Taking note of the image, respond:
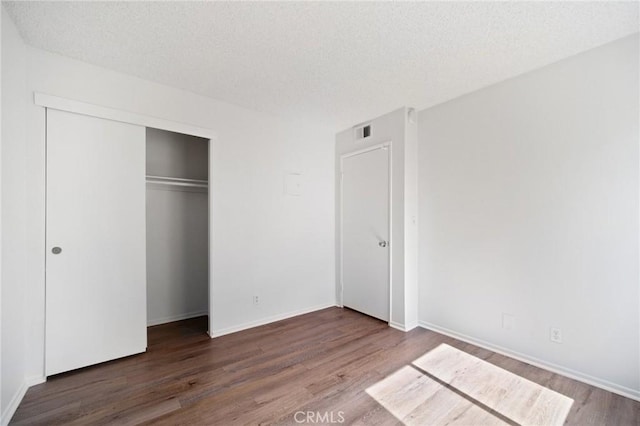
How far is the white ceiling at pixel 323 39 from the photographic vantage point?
1.76 metres

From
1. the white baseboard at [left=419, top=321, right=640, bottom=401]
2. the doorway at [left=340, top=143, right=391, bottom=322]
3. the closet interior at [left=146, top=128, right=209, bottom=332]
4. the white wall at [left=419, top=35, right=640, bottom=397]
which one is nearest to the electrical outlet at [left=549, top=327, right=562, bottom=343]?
the white wall at [left=419, top=35, right=640, bottom=397]

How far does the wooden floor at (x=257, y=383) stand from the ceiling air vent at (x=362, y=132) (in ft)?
8.02

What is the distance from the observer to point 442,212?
3.14m

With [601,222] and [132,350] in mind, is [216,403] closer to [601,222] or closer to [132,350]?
[132,350]

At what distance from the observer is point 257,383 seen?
2195 millimetres

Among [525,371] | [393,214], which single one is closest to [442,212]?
[393,214]

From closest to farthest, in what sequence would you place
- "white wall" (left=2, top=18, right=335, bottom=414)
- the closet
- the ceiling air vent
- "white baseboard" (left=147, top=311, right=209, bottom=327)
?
"white wall" (left=2, top=18, right=335, bottom=414)
the closet
"white baseboard" (left=147, top=311, right=209, bottom=327)
the ceiling air vent

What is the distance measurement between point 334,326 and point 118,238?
242 centimetres

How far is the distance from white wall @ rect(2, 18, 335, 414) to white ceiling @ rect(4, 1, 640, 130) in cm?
20

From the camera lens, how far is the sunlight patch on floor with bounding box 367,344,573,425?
180 centimetres

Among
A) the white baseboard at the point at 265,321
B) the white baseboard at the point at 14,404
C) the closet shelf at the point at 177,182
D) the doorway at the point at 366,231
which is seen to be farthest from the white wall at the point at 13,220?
the doorway at the point at 366,231

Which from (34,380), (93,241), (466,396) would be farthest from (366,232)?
(34,380)

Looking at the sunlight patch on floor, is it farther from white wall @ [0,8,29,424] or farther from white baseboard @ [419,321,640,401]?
white wall @ [0,8,29,424]

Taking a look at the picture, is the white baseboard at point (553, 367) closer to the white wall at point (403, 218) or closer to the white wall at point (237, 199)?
the white wall at point (403, 218)
